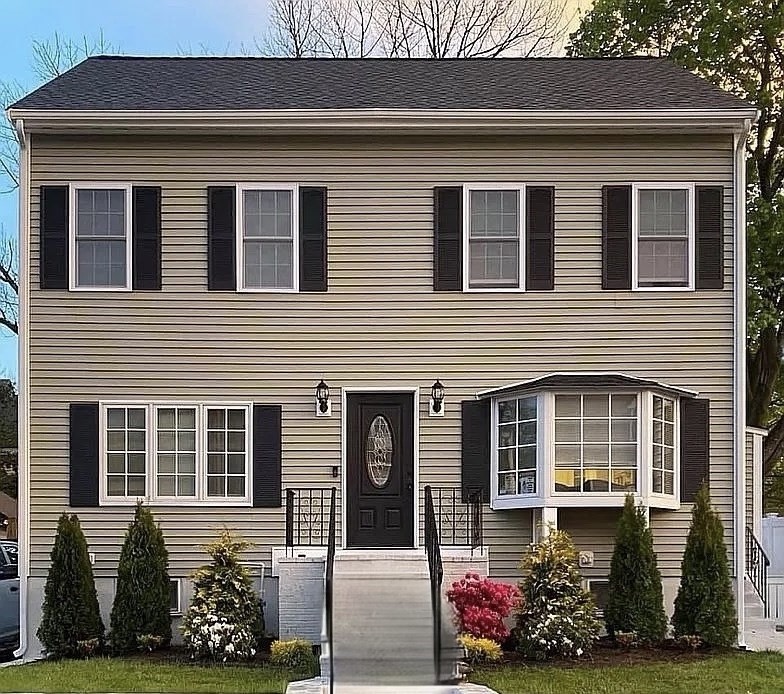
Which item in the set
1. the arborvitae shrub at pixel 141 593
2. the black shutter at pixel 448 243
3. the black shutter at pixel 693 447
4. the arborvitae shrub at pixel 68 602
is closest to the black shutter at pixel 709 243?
the black shutter at pixel 693 447

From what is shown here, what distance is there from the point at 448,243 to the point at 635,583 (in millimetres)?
4668

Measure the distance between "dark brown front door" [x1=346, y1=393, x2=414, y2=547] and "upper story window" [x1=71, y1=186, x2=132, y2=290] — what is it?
3325 mm

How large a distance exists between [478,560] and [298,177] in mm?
5190

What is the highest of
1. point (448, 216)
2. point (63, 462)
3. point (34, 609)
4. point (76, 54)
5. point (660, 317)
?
point (76, 54)

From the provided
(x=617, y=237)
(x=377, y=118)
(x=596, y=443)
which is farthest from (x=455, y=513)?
(x=377, y=118)

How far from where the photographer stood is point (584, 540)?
1508 centimetres

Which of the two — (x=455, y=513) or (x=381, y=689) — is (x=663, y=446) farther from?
(x=381, y=689)

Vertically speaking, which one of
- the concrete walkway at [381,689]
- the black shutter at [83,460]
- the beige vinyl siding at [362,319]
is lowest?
the concrete walkway at [381,689]

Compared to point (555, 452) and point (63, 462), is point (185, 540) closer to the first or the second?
point (63, 462)

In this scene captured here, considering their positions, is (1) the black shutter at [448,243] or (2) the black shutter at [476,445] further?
(1) the black shutter at [448,243]

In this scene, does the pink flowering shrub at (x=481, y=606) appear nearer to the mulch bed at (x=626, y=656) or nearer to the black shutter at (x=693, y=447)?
the mulch bed at (x=626, y=656)

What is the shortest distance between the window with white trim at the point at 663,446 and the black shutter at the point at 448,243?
2852 millimetres

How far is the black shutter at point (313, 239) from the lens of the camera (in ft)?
50.2

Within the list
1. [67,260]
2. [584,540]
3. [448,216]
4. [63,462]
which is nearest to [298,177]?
[448,216]
